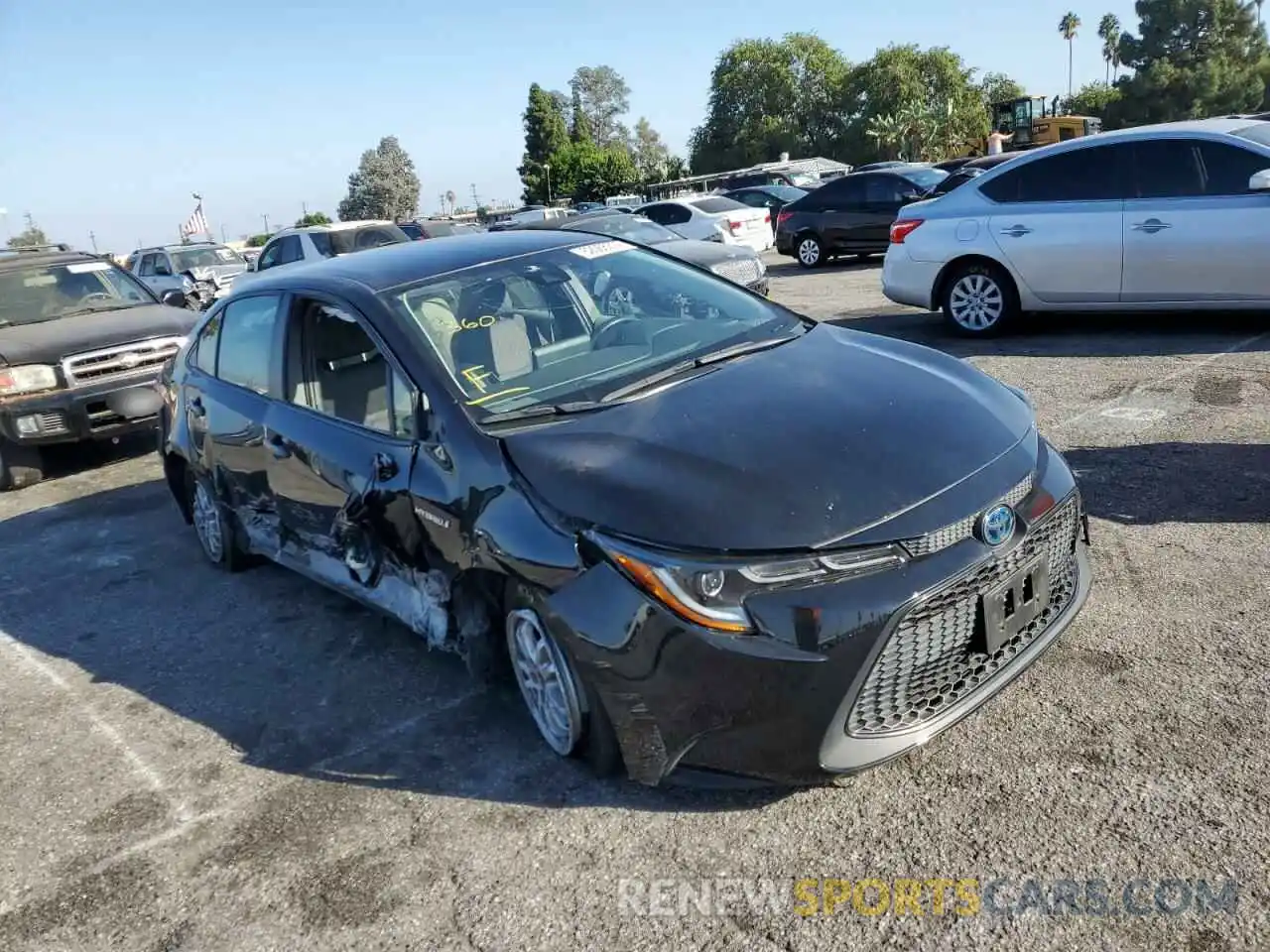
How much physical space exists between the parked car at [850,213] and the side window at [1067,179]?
25.7ft

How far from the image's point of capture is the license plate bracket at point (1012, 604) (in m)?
2.83

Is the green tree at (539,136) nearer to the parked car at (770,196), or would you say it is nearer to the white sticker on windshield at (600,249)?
the parked car at (770,196)

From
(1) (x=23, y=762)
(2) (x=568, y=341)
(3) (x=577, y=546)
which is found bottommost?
(1) (x=23, y=762)

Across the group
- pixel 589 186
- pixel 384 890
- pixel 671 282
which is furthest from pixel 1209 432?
pixel 589 186

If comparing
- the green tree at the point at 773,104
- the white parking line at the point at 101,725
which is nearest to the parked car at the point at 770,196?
the white parking line at the point at 101,725

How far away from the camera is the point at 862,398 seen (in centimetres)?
332

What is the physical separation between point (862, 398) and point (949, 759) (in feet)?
3.72

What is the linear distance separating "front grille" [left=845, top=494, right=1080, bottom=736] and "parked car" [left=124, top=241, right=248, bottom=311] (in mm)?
16776

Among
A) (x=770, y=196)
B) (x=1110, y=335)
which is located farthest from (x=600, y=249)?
(x=770, y=196)

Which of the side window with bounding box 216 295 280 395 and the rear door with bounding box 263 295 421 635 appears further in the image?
the side window with bounding box 216 295 280 395

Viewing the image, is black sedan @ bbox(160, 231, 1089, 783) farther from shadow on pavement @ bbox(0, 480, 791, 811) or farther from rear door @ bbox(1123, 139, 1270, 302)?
rear door @ bbox(1123, 139, 1270, 302)

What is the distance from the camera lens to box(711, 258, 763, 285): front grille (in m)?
10.4

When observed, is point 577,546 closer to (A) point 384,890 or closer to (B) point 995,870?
(A) point 384,890

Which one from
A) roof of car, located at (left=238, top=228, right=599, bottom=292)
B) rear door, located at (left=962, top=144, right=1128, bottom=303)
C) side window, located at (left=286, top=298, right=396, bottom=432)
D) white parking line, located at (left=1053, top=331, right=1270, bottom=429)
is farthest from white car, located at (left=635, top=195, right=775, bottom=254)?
side window, located at (left=286, top=298, right=396, bottom=432)
